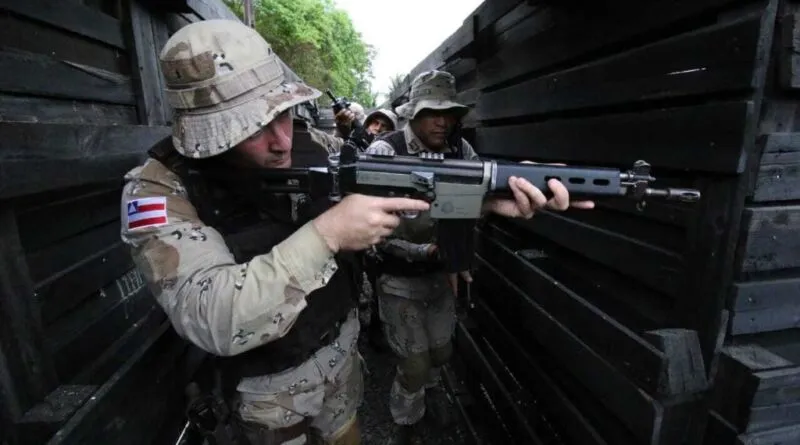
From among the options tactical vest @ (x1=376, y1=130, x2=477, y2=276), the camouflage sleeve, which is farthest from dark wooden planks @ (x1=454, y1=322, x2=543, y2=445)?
the camouflage sleeve

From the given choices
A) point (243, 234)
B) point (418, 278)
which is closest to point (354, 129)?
point (418, 278)

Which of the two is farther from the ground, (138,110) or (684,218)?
(138,110)

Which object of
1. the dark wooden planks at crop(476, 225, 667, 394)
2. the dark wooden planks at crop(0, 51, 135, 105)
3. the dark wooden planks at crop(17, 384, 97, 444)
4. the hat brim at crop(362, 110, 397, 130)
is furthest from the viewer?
the hat brim at crop(362, 110, 397, 130)

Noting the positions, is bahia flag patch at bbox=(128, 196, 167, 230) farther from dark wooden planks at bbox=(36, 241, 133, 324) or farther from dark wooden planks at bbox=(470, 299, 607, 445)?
dark wooden planks at bbox=(470, 299, 607, 445)

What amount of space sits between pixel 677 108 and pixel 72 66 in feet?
9.64

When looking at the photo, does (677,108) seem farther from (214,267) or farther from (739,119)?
(214,267)

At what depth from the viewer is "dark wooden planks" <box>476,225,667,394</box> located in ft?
4.94

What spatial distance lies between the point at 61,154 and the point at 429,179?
1539 mm

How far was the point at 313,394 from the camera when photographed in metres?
1.88

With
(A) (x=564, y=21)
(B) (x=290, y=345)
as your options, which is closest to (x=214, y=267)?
(B) (x=290, y=345)

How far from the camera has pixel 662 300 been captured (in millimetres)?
1662

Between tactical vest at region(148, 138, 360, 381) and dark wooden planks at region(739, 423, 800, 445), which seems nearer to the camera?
dark wooden planks at region(739, 423, 800, 445)

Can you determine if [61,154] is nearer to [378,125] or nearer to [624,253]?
[624,253]

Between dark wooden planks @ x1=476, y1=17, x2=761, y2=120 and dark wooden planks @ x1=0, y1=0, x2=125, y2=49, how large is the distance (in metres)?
2.67
